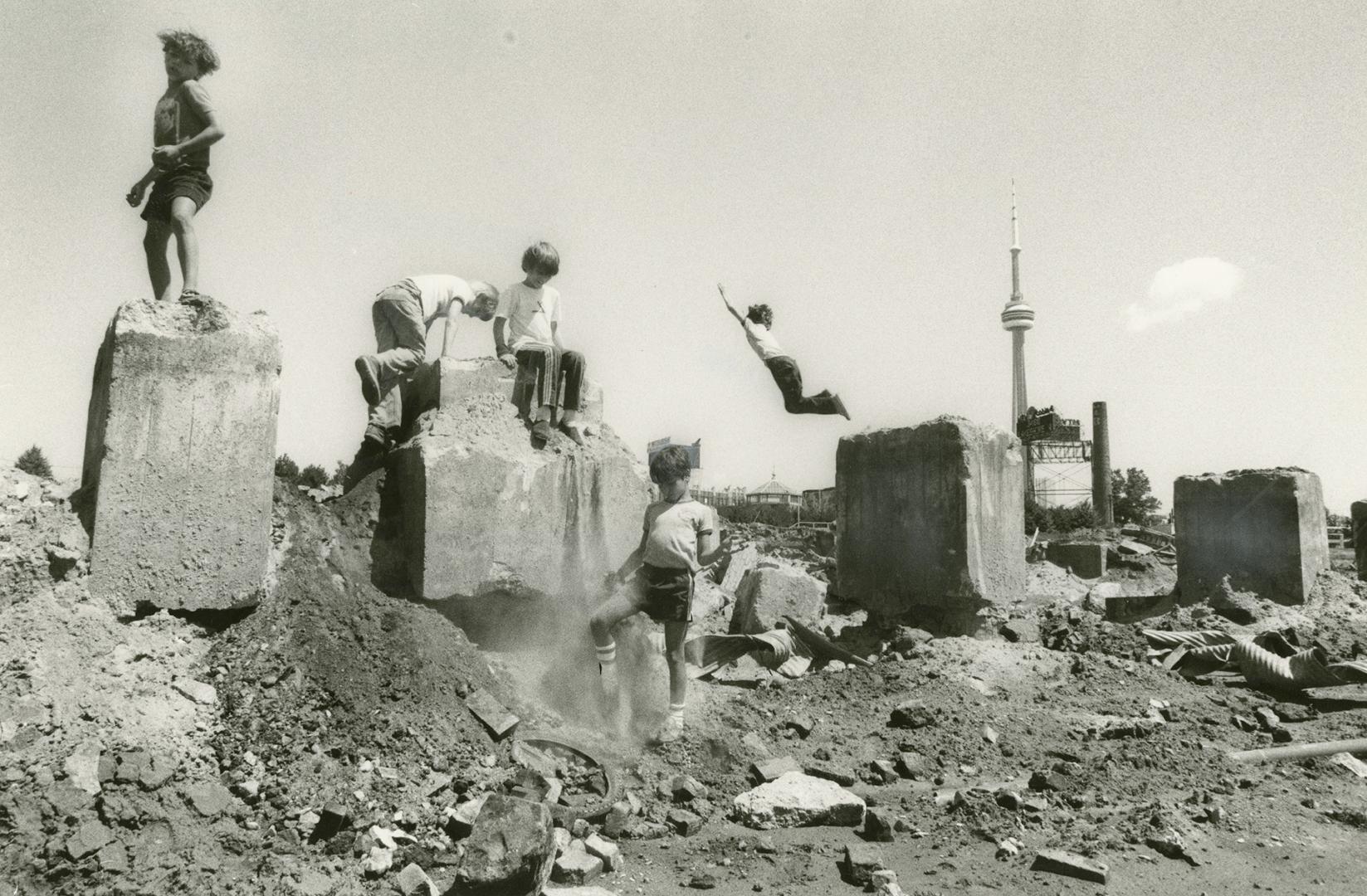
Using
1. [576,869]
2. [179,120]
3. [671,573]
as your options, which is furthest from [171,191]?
[576,869]

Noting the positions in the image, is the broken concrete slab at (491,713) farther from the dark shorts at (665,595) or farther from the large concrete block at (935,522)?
the large concrete block at (935,522)

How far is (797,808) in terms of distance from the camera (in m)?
3.39

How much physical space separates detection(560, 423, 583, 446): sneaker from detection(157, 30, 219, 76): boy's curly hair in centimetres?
239

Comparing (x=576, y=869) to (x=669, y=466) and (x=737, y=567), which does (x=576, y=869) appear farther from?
(x=737, y=567)

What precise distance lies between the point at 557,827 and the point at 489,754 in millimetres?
647

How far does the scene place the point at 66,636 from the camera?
3154 millimetres

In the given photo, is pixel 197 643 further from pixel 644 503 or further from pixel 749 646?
pixel 749 646

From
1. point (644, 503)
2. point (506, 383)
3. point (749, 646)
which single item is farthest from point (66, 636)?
point (749, 646)

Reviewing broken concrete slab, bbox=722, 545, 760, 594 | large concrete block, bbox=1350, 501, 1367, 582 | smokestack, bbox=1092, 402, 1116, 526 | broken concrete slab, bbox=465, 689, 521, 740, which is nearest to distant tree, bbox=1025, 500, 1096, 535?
smokestack, bbox=1092, 402, 1116, 526

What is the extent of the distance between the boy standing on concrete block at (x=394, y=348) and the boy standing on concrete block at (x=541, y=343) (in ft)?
1.04

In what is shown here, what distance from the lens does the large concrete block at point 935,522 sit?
6281mm

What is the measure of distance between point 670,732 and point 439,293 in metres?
2.62

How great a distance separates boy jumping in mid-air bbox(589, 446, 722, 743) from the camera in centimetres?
416

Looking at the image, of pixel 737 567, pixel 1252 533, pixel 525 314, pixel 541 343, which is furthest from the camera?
pixel 737 567
